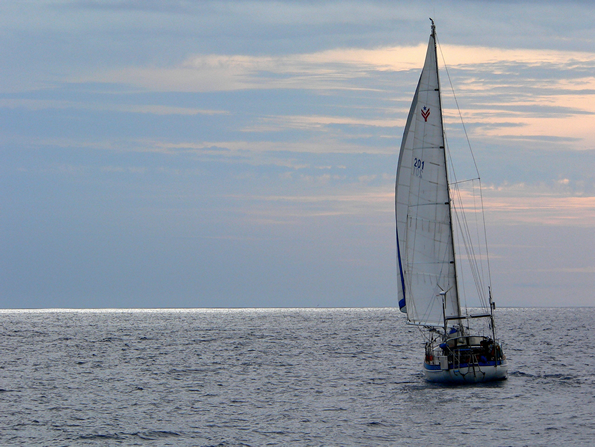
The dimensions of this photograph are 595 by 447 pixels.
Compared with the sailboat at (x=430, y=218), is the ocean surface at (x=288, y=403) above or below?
below

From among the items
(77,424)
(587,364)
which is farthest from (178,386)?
(587,364)

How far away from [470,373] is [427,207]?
444 inches

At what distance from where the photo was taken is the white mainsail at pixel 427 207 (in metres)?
48.5

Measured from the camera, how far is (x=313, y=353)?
8475 centimetres

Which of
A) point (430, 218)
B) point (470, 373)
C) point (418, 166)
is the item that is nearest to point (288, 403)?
point (470, 373)

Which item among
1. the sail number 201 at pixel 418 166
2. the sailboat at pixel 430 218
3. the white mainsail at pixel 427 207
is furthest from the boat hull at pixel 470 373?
the sail number 201 at pixel 418 166

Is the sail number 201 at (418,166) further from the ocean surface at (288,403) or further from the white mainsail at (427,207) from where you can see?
the ocean surface at (288,403)

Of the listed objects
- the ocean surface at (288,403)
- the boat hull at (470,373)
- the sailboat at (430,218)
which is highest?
the sailboat at (430,218)

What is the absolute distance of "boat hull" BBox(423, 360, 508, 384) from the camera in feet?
152

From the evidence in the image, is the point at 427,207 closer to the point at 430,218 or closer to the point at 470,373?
the point at 430,218

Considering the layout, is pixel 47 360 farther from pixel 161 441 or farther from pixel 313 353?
pixel 161 441

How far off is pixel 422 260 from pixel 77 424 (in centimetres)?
2447

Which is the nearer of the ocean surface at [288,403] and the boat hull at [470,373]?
the ocean surface at [288,403]

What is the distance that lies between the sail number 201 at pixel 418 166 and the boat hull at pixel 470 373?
12985mm
